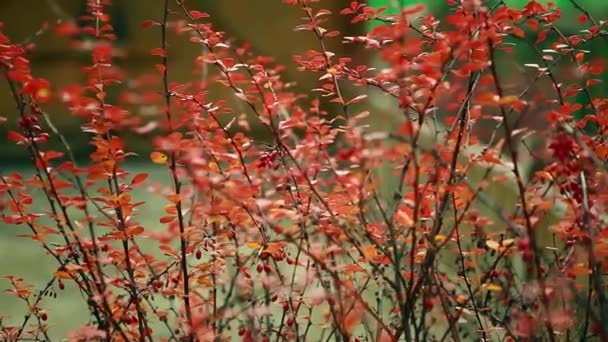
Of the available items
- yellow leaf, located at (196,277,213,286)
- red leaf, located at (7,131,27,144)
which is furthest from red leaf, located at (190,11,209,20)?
yellow leaf, located at (196,277,213,286)

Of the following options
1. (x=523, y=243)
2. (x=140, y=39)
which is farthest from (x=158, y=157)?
(x=140, y=39)

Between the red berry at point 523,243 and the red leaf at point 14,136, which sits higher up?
the red leaf at point 14,136

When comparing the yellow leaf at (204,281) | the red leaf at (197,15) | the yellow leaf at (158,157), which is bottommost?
the yellow leaf at (204,281)

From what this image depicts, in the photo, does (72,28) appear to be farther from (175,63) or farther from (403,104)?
(175,63)

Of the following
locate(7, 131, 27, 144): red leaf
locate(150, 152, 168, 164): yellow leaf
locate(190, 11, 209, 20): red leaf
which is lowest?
locate(150, 152, 168, 164): yellow leaf

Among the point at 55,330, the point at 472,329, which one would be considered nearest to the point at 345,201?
the point at 472,329

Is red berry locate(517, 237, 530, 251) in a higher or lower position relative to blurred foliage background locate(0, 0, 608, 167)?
higher

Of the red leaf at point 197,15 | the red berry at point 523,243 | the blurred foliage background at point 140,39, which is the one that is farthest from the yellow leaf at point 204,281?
the blurred foliage background at point 140,39

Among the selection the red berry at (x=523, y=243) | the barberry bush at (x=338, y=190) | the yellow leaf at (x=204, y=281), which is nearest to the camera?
the red berry at (x=523, y=243)

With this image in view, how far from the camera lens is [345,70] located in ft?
8.15

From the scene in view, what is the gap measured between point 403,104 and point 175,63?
7527 mm

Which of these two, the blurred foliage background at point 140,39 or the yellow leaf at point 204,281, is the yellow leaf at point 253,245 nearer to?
the yellow leaf at point 204,281

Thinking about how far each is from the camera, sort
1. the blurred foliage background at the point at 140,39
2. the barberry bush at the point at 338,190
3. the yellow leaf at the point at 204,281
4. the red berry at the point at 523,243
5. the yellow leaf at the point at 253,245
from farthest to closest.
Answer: the blurred foliage background at the point at 140,39 < the yellow leaf at the point at 204,281 < the yellow leaf at the point at 253,245 < the barberry bush at the point at 338,190 < the red berry at the point at 523,243

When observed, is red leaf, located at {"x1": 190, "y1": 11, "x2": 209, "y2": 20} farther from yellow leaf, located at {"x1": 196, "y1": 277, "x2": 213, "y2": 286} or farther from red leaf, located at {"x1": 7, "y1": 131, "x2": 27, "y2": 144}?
yellow leaf, located at {"x1": 196, "y1": 277, "x2": 213, "y2": 286}
